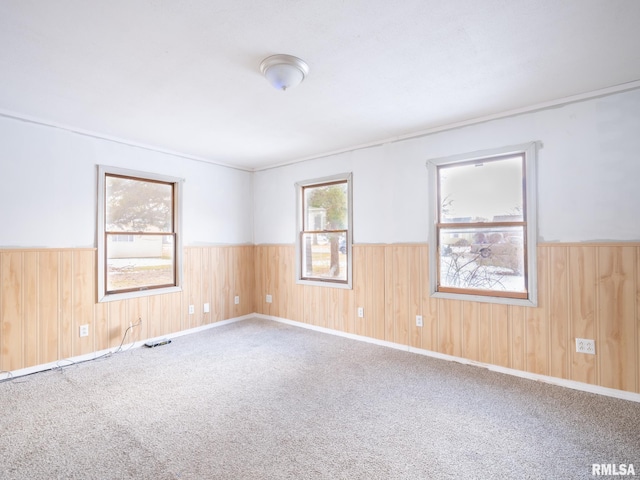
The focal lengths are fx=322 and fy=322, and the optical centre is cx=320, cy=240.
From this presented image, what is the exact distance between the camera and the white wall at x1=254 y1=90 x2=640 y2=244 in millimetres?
2596

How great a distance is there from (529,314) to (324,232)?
8.62ft

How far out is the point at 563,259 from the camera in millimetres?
2844

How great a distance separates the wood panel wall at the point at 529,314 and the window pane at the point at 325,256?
9.3 inches

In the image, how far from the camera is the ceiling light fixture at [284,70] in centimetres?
217

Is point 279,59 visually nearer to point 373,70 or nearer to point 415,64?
point 373,70

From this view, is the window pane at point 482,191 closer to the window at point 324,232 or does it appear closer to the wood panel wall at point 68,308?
the window at point 324,232

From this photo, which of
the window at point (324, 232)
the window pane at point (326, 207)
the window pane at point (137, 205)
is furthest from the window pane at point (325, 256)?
the window pane at point (137, 205)

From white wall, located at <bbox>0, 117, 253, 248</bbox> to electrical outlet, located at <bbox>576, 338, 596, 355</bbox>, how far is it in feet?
14.9

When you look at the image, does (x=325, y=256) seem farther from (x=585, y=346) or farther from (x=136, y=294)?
(x=585, y=346)

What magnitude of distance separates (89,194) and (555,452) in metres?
4.71

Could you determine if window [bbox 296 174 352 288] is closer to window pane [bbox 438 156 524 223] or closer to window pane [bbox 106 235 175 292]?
window pane [bbox 438 156 524 223]

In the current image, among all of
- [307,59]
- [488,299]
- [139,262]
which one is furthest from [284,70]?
[139,262]

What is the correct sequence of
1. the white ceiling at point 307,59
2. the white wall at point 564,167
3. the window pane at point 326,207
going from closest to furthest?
the white ceiling at point 307,59, the white wall at point 564,167, the window pane at point 326,207

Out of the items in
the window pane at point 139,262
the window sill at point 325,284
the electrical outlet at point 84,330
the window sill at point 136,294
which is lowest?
the electrical outlet at point 84,330
